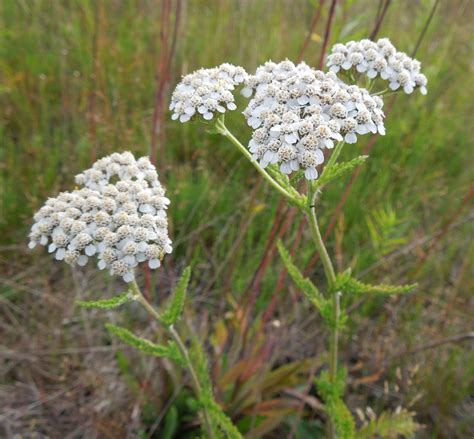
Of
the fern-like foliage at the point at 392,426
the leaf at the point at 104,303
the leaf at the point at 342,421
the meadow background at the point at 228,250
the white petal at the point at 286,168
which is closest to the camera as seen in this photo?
the white petal at the point at 286,168

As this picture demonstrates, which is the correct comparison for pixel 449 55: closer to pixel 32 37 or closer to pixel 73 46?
pixel 73 46

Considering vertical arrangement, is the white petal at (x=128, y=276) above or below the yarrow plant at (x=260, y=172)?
below

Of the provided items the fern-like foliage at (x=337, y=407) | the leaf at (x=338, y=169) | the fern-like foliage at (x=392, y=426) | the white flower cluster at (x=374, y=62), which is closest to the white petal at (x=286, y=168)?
the leaf at (x=338, y=169)

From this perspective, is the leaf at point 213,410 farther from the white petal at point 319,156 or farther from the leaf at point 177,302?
the white petal at point 319,156

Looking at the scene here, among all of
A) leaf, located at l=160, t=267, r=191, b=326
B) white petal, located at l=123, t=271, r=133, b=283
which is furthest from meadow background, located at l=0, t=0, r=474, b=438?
white petal, located at l=123, t=271, r=133, b=283

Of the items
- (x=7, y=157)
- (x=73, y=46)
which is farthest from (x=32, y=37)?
(x=7, y=157)

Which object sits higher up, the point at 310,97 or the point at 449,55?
the point at 310,97

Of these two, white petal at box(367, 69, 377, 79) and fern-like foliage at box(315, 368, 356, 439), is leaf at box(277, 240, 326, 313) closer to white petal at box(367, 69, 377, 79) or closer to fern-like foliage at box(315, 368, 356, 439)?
fern-like foliage at box(315, 368, 356, 439)
